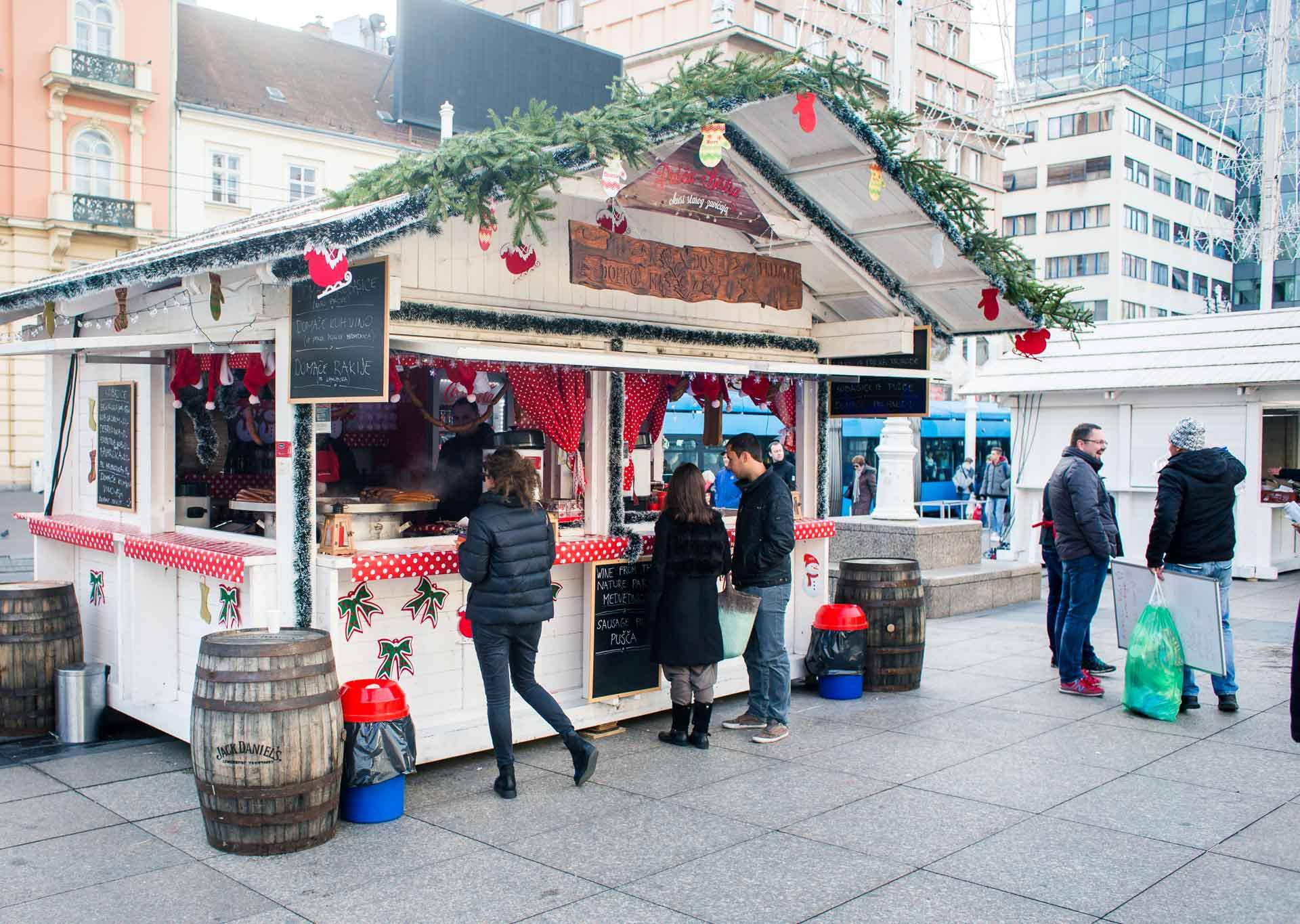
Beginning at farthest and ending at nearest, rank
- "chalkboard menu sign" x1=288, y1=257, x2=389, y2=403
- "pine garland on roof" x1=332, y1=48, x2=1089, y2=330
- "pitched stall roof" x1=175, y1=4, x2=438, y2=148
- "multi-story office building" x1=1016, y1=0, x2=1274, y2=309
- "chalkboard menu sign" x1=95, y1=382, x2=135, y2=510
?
1. "multi-story office building" x1=1016, y1=0, x2=1274, y2=309
2. "pitched stall roof" x1=175, y1=4, x2=438, y2=148
3. "chalkboard menu sign" x1=95, y1=382, x2=135, y2=510
4. "pine garland on roof" x1=332, y1=48, x2=1089, y2=330
5. "chalkboard menu sign" x1=288, y1=257, x2=389, y2=403

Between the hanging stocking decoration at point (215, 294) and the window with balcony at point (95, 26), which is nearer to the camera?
the hanging stocking decoration at point (215, 294)

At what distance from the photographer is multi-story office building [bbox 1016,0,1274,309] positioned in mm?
66938

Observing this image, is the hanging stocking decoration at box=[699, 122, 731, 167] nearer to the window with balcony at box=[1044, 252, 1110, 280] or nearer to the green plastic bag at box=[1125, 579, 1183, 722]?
the green plastic bag at box=[1125, 579, 1183, 722]

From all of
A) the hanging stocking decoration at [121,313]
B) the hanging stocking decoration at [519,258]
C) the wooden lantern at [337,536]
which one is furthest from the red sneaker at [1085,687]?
the hanging stocking decoration at [121,313]

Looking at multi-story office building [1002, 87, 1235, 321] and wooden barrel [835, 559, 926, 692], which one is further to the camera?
multi-story office building [1002, 87, 1235, 321]

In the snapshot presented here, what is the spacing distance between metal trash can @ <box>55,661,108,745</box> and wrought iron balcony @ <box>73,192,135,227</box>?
23446 millimetres

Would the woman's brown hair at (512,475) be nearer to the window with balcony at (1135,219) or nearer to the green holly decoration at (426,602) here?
the green holly decoration at (426,602)

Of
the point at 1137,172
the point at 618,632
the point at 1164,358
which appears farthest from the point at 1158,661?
the point at 1137,172

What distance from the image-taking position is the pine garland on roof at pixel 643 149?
16.5ft

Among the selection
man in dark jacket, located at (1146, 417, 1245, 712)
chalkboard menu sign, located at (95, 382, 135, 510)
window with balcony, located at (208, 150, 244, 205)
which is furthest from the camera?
window with balcony, located at (208, 150, 244, 205)

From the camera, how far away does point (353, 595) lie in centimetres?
570

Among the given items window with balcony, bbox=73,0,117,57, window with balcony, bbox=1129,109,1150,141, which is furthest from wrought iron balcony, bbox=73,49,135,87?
window with balcony, bbox=1129,109,1150,141

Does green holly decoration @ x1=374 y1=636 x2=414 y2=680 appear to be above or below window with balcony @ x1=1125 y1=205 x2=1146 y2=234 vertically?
below

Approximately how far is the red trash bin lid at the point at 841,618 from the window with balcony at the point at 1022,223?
55377 millimetres
